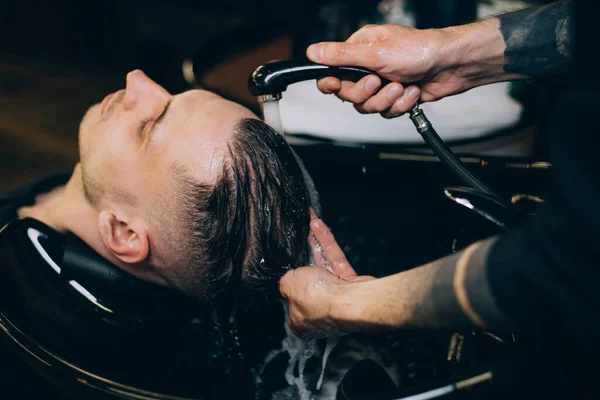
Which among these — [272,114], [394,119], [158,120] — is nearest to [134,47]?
[394,119]

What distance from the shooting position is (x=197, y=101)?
1351 millimetres

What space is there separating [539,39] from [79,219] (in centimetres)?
132

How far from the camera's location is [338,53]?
1270 millimetres

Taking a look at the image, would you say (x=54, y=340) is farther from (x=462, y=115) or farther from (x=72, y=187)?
(x=462, y=115)

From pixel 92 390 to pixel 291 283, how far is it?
18.7 inches

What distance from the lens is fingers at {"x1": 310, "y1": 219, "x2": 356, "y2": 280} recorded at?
133 centimetres

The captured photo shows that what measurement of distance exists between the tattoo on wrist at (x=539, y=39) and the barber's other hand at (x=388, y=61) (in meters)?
0.16

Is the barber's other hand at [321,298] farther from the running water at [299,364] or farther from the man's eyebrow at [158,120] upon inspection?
the man's eyebrow at [158,120]

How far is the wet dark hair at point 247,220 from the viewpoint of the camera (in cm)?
127

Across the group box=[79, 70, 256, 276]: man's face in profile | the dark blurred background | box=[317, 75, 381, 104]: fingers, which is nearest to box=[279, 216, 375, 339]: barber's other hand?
box=[79, 70, 256, 276]: man's face in profile

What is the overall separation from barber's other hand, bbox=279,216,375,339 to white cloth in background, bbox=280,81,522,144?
A: 0.62m

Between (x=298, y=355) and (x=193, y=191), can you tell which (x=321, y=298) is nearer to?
(x=193, y=191)

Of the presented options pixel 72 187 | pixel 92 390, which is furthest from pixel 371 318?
pixel 72 187

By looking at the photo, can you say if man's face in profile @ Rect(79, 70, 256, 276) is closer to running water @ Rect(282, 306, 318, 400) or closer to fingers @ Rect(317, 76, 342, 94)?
fingers @ Rect(317, 76, 342, 94)
